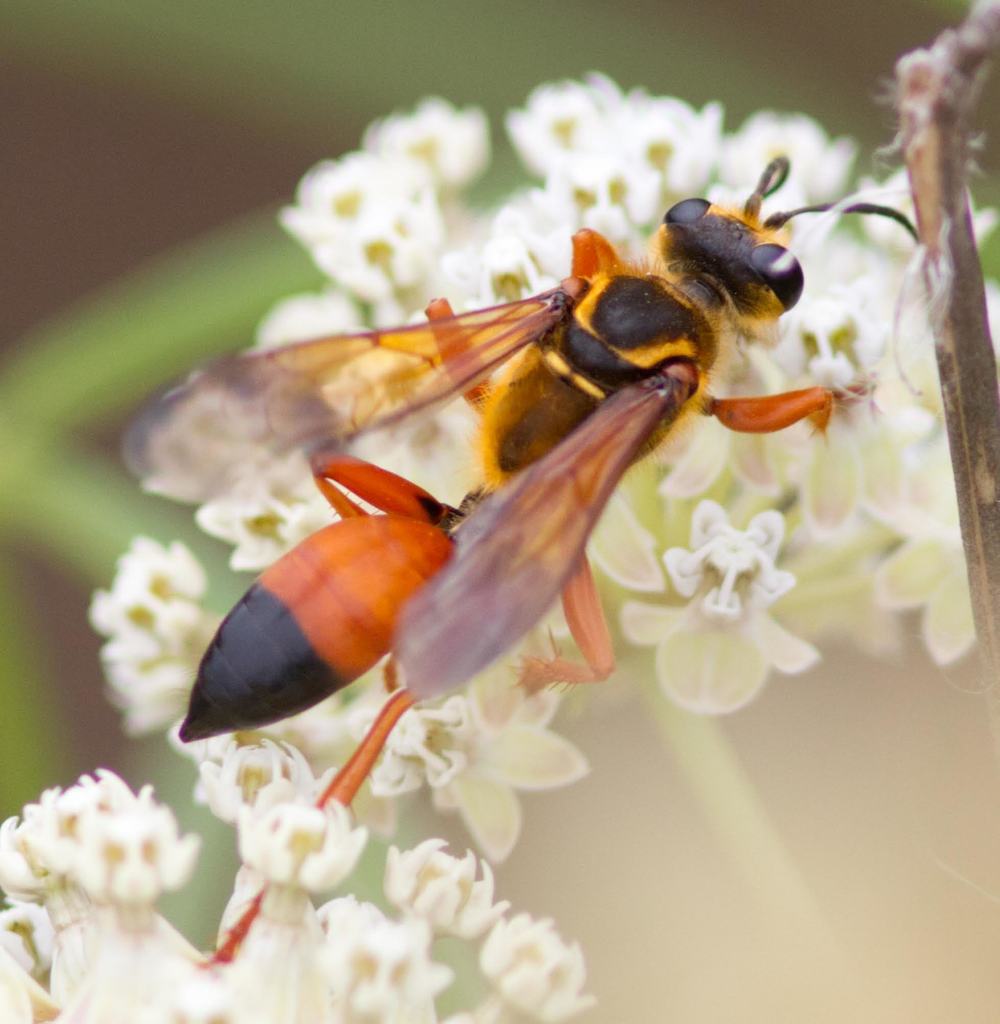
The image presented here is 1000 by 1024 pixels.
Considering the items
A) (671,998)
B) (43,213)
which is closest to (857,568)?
(671,998)

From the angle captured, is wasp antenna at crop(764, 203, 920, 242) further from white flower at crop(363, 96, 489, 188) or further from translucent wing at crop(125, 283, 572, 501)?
white flower at crop(363, 96, 489, 188)

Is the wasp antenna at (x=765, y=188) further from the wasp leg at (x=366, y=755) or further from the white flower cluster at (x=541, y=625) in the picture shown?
the wasp leg at (x=366, y=755)

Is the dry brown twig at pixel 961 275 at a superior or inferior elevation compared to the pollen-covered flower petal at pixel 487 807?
superior

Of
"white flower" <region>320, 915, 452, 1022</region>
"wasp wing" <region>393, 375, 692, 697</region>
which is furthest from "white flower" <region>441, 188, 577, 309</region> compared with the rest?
"white flower" <region>320, 915, 452, 1022</region>

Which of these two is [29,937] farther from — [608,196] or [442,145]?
[442,145]

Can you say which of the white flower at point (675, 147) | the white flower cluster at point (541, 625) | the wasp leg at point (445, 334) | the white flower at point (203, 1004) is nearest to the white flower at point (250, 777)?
the white flower cluster at point (541, 625)

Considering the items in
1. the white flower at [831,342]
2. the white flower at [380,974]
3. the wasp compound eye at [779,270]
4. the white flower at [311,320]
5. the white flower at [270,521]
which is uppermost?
the white flower at [311,320]

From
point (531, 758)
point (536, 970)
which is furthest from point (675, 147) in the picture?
point (536, 970)
